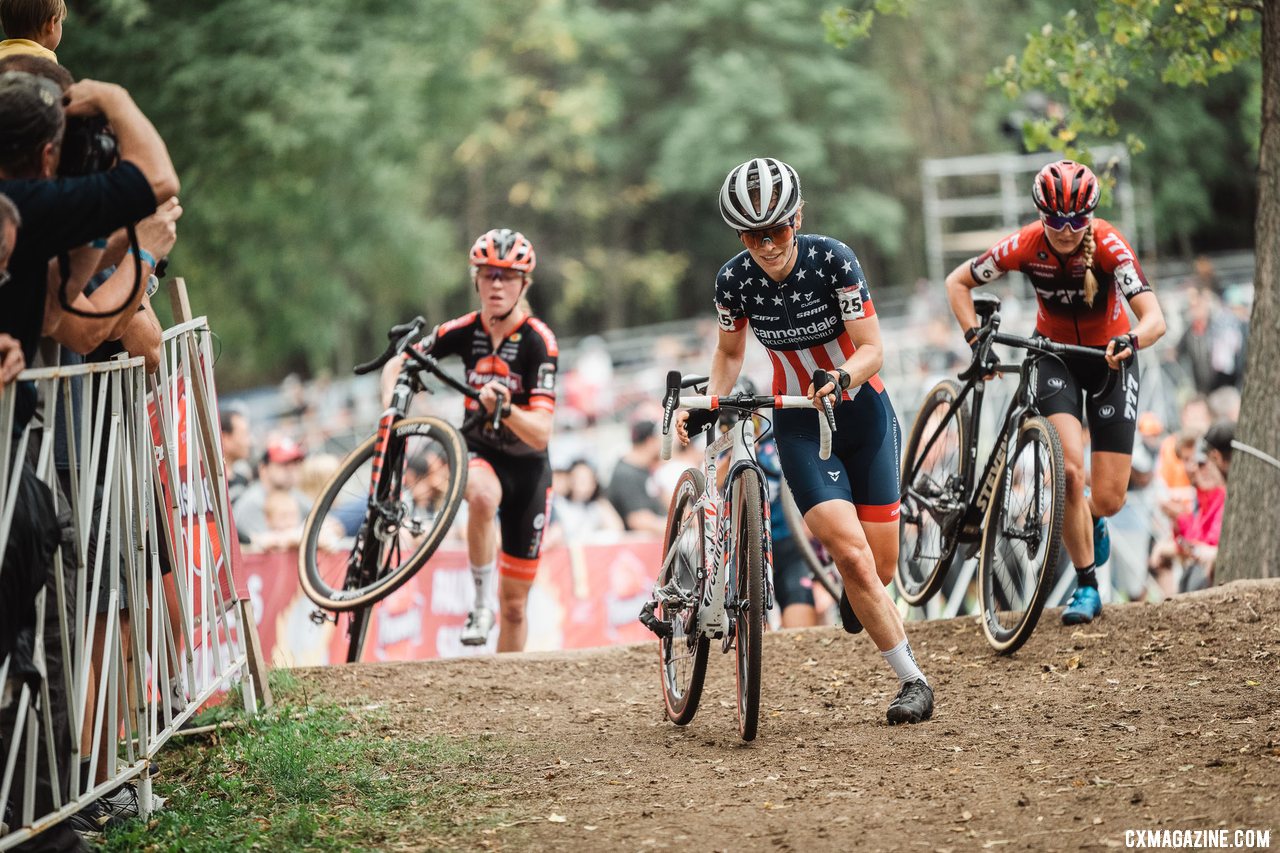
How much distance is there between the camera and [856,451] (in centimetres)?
620

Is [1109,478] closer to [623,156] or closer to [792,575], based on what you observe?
[792,575]

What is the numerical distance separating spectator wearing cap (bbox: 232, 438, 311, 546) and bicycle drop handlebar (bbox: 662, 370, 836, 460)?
628 cm

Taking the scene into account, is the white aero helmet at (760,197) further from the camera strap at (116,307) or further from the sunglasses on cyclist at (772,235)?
the camera strap at (116,307)

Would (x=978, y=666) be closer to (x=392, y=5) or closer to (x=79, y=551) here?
(x=79, y=551)

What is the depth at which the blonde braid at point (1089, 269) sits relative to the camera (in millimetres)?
7254

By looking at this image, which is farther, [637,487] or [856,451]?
[637,487]

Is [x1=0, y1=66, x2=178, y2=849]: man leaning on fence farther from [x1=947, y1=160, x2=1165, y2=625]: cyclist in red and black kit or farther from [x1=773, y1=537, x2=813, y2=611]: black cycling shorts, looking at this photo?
[x1=773, y1=537, x2=813, y2=611]: black cycling shorts

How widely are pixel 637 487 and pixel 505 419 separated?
13.0 feet

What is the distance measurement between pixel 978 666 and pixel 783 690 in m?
0.98

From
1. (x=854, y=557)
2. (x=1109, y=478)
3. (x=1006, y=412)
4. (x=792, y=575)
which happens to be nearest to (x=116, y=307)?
(x=854, y=557)

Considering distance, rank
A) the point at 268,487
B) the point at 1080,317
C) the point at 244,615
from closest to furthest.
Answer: the point at 244,615 → the point at 1080,317 → the point at 268,487

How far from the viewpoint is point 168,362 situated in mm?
5910

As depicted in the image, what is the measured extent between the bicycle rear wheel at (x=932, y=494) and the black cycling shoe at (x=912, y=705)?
164 cm

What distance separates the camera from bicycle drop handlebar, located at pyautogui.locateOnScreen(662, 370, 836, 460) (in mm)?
5613
